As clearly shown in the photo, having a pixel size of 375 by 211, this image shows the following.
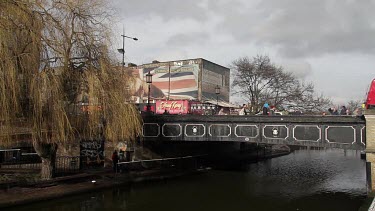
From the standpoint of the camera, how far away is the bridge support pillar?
55.9 feet

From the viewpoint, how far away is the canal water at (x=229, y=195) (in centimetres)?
1616

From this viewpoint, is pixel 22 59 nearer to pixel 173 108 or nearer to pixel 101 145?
pixel 101 145

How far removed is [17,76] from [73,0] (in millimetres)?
4596

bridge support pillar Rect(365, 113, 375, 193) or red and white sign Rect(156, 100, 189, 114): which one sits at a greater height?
red and white sign Rect(156, 100, 189, 114)

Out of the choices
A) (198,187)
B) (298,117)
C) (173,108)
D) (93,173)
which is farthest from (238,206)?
(173,108)

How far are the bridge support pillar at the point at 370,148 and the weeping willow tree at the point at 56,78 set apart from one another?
11.9 m

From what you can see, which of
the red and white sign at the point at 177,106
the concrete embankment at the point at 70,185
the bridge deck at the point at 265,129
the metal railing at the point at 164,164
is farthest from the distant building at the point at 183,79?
the concrete embankment at the point at 70,185

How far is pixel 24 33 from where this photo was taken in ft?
46.7

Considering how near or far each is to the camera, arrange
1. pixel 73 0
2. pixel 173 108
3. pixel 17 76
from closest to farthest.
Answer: pixel 17 76 < pixel 73 0 < pixel 173 108

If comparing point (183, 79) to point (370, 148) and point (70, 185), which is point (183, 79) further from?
point (370, 148)

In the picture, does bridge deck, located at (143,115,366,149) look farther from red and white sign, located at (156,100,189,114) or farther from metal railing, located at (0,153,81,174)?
red and white sign, located at (156,100,189,114)

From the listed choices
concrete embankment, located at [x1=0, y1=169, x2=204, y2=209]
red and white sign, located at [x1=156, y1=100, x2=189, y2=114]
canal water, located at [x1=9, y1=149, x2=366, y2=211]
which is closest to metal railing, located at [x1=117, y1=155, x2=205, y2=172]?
concrete embankment, located at [x1=0, y1=169, x2=204, y2=209]

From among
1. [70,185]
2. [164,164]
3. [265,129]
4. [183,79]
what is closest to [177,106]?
[164,164]

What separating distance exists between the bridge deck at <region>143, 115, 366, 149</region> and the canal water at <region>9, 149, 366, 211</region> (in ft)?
10.0
